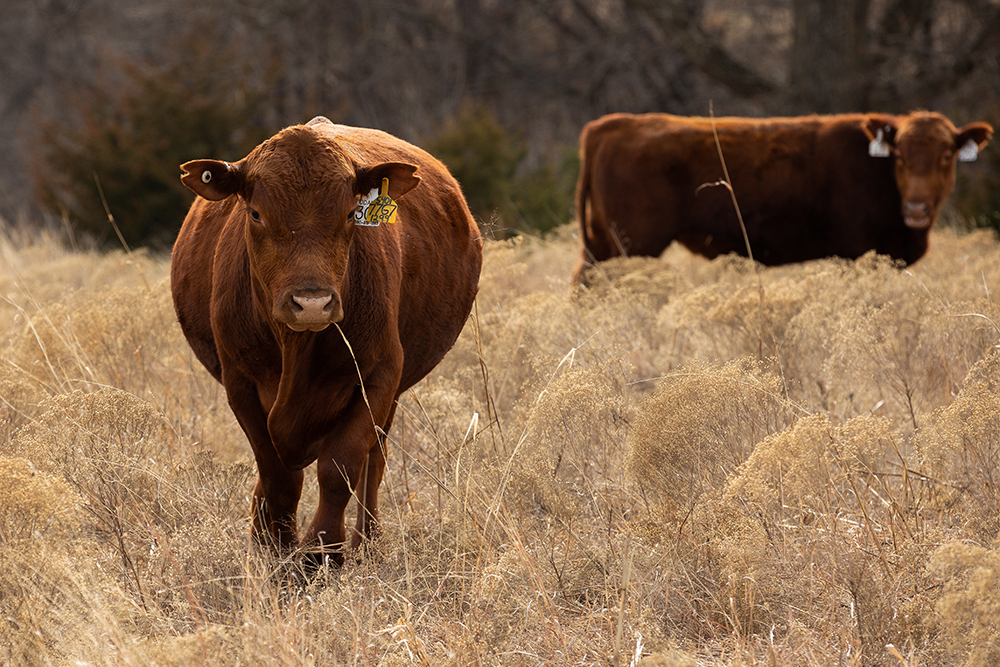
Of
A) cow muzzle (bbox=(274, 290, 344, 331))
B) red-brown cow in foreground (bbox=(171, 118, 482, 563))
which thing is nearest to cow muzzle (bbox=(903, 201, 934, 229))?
red-brown cow in foreground (bbox=(171, 118, 482, 563))

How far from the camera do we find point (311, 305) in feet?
9.20

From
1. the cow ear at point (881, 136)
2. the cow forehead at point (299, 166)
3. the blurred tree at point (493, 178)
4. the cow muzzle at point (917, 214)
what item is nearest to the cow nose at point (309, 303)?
the cow forehead at point (299, 166)

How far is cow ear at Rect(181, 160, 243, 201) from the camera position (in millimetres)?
3004

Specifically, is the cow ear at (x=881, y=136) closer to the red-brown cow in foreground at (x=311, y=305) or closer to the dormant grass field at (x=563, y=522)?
the dormant grass field at (x=563, y=522)

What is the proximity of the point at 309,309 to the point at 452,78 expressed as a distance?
1809cm

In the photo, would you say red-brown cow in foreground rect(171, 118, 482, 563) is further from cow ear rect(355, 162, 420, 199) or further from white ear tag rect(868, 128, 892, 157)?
white ear tag rect(868, 128, 892, 157)

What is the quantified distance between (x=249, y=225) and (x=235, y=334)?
17.4 inches

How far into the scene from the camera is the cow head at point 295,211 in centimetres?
287

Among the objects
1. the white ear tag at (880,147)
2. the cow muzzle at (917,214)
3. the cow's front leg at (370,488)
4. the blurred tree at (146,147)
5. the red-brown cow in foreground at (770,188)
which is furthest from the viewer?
the blurred tree at (146,147)

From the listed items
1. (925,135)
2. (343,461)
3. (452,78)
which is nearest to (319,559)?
(343,461)

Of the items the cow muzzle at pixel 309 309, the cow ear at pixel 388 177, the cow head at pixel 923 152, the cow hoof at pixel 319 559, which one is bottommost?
the cow hoof at pixel 319 559

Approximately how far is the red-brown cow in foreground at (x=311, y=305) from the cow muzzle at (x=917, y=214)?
4720mm

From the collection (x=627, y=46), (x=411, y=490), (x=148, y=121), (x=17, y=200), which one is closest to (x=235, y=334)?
(x=411, y=490)

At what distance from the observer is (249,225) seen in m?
3.06
